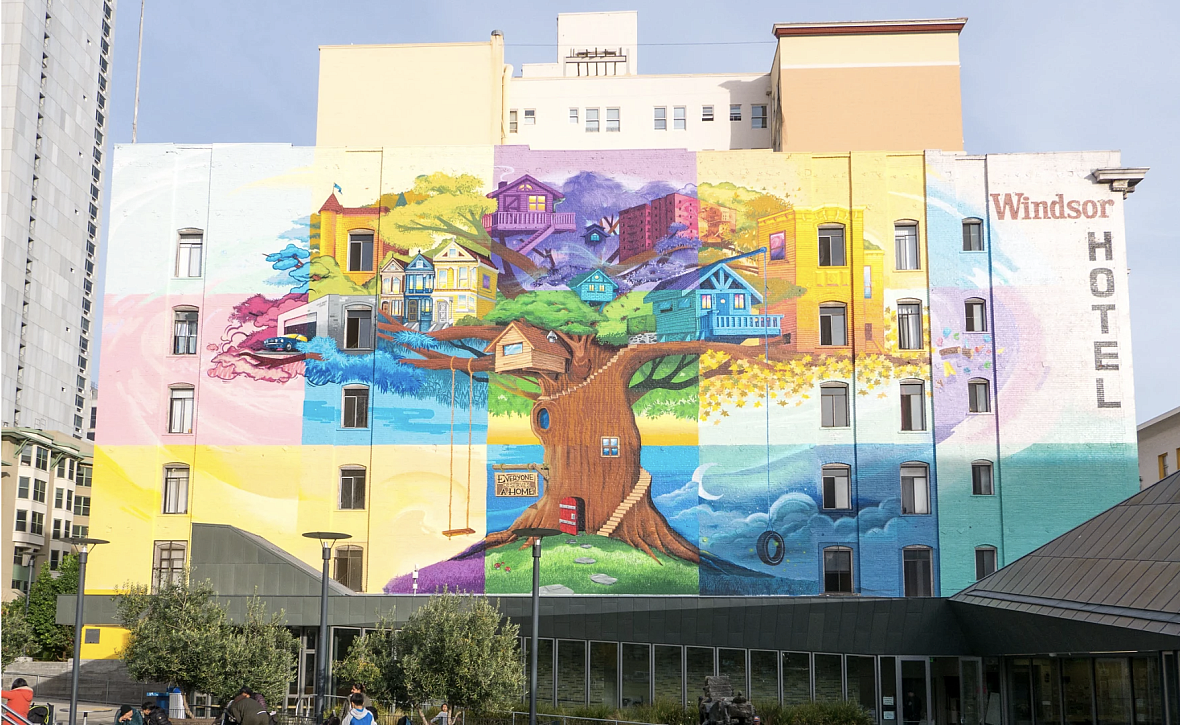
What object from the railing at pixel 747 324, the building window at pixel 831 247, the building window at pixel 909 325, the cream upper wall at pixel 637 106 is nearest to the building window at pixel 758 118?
the cream upper wall at pixel 637 106

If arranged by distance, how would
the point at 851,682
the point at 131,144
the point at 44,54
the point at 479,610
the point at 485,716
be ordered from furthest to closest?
the point at 44,54, the point at 131,144, the point at 851,682, the point at 485,716, the point at 479,610

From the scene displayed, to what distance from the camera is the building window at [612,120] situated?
7050cm

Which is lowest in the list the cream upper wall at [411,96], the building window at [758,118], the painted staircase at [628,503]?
the painted staircase at [628,503]

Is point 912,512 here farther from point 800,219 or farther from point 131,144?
point 131,144

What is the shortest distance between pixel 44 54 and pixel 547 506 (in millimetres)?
Answer: 93600

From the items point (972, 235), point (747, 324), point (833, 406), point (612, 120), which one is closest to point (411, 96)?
point (612, 120)

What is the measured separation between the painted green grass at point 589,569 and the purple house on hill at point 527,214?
41.2 feet

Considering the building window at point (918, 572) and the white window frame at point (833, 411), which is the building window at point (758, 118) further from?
the building window at point (918, 572)

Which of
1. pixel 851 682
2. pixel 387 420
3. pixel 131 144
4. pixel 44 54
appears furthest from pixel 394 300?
pixel 44 54

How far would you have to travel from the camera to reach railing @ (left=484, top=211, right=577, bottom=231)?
5069 cm

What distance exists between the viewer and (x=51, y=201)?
384 feet

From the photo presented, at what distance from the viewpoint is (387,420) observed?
49469 mm

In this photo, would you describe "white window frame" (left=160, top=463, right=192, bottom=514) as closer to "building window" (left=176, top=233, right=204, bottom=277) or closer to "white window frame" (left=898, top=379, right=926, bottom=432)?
"building window" (left=176, top=233, right=204, bottom=277)

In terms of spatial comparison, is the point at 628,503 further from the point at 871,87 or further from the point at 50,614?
the point at 50,614
